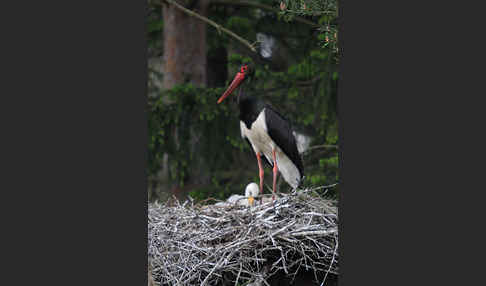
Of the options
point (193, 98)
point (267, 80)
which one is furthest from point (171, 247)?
point (267, 80)

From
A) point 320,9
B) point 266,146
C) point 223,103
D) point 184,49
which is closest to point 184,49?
point 184,49

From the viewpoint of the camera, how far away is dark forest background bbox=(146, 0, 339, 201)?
21.3 ft

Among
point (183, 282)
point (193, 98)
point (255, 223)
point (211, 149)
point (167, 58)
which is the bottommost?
point (183, 282)

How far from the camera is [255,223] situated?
4.65 m

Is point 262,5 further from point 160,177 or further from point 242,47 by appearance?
point 160,177

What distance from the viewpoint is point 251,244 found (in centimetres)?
449

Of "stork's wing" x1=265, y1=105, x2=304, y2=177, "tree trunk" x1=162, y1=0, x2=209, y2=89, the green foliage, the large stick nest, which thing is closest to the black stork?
"stork's wing" x1=265, y1=105, x2=304, y2=177

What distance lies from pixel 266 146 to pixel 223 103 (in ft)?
3.50

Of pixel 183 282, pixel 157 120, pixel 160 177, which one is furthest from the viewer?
pixel 160 177

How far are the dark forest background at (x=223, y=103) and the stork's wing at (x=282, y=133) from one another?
73 centimetres

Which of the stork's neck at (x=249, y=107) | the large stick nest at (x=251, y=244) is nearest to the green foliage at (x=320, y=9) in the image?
the large stick nest at (x=251, y=244)

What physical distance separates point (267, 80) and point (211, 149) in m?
1.08

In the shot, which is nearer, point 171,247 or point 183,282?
point 183,282

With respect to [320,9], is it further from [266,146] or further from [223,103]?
[223,103]
